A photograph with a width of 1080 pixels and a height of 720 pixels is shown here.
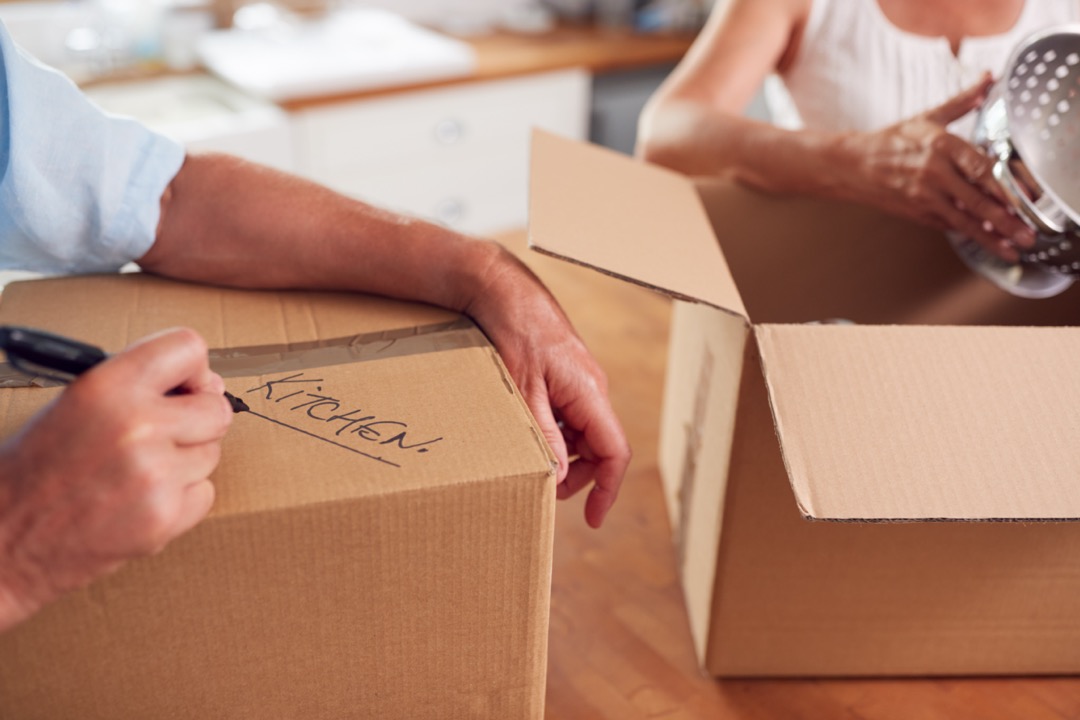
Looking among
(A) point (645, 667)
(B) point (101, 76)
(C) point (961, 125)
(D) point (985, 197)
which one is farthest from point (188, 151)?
(B) point (101, 76)

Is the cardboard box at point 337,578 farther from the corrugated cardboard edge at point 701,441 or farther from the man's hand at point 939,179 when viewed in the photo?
the man's hand at point 939,179

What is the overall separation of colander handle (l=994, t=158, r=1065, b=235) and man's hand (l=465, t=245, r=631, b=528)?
15.4 inches

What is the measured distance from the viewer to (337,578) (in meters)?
0.50

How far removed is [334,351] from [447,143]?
186cm

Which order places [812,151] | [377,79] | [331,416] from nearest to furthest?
1. [331,416]
2. [812,151]
3. [377,79]

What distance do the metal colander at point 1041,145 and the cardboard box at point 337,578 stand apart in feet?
1.60

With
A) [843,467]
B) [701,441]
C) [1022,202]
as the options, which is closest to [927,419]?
[843,467]

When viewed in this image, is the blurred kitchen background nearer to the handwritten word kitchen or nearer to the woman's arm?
the woman's arm

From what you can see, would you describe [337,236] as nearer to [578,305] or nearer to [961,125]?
[578,305]

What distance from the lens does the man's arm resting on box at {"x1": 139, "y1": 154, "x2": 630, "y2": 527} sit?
0.69 metres

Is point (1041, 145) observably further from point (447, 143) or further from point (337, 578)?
point (447, 143)

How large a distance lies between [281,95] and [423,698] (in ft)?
5.91

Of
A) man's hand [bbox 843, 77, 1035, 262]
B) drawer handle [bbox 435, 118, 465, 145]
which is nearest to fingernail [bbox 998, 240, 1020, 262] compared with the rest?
man's hand [bbox 843, 77, 1035, 262]

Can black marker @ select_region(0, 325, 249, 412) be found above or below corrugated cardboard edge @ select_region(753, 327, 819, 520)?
above
